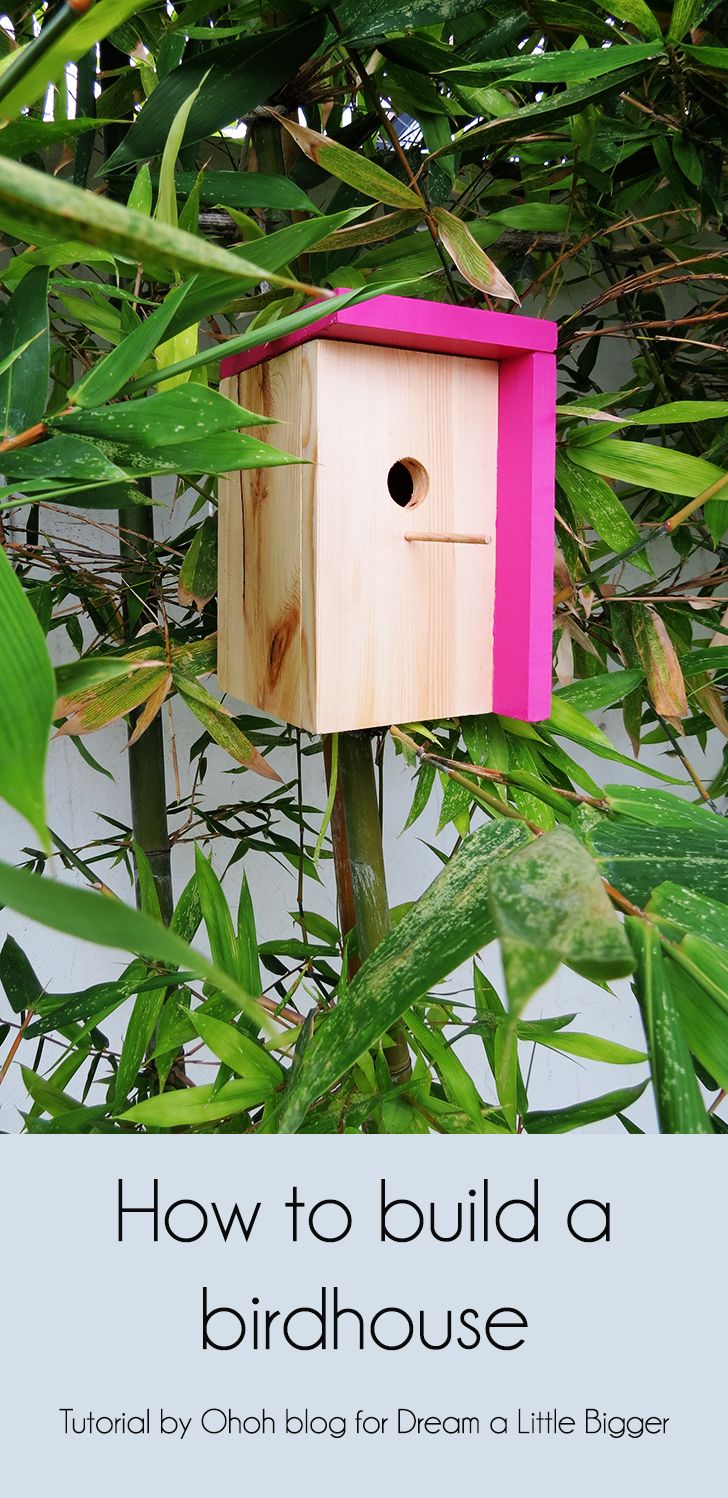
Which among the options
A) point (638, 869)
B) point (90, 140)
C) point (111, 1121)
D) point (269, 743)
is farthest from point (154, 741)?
point (638, 869)

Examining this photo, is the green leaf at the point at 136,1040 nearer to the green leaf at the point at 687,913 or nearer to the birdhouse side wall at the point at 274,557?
the birdhouse side wall at the point at 274,557

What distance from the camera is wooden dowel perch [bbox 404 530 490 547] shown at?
1.56ft

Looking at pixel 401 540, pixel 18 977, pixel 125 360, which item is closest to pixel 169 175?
pixel 125 360

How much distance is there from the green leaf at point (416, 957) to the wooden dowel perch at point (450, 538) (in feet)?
0.68

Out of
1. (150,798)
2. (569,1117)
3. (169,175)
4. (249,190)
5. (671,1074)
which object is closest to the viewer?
(671,1074)

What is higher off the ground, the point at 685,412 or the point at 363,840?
the point at 685,412

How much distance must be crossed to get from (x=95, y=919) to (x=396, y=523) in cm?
35

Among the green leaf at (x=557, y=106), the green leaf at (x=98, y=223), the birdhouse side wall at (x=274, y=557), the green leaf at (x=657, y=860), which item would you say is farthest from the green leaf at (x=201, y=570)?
the green leaf at (x=98, y=223)

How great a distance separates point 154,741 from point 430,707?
0.80 ft

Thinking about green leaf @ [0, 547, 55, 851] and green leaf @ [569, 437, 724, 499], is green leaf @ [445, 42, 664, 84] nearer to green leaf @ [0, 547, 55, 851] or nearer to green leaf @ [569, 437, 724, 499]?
green leaf @ [569, 437, 724, 499]

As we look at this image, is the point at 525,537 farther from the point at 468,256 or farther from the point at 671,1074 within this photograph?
the point at 671,1074

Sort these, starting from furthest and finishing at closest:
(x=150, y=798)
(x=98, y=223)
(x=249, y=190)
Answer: (x=150, y=798) < (x=249, y=190) < (x=98, y=223)

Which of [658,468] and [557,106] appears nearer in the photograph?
[557,106]

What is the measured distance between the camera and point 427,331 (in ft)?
1.43
